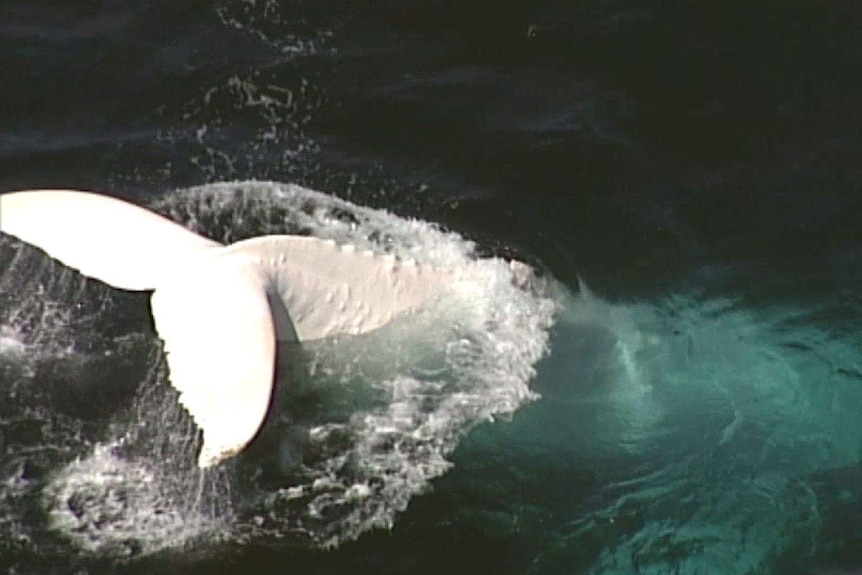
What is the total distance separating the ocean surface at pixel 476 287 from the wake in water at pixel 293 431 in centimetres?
3

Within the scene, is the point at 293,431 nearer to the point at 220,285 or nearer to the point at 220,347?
the point at 220,285

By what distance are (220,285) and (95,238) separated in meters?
1.31

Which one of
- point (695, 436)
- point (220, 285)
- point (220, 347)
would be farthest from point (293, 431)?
point (695, 436)

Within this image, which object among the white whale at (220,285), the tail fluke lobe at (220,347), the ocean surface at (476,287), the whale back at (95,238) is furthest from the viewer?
the ocean surface at (476,287)

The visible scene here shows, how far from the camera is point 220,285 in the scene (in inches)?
408

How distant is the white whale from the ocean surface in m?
0.22

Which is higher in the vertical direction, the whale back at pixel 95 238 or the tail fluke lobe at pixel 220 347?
the whale back at pixel 95 238

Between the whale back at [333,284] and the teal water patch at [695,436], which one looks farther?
the teal water patch at [695,436]

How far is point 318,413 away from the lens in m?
12.2

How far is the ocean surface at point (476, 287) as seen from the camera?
11633 millimetres

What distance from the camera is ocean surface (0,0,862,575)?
11.6 meters

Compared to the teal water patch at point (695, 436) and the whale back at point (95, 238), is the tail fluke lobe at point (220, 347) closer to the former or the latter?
the whale back at point (95, 238)

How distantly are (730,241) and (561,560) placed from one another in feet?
17.3

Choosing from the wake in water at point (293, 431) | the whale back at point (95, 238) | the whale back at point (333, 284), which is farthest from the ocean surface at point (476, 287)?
the whale back at point (333, 284)
